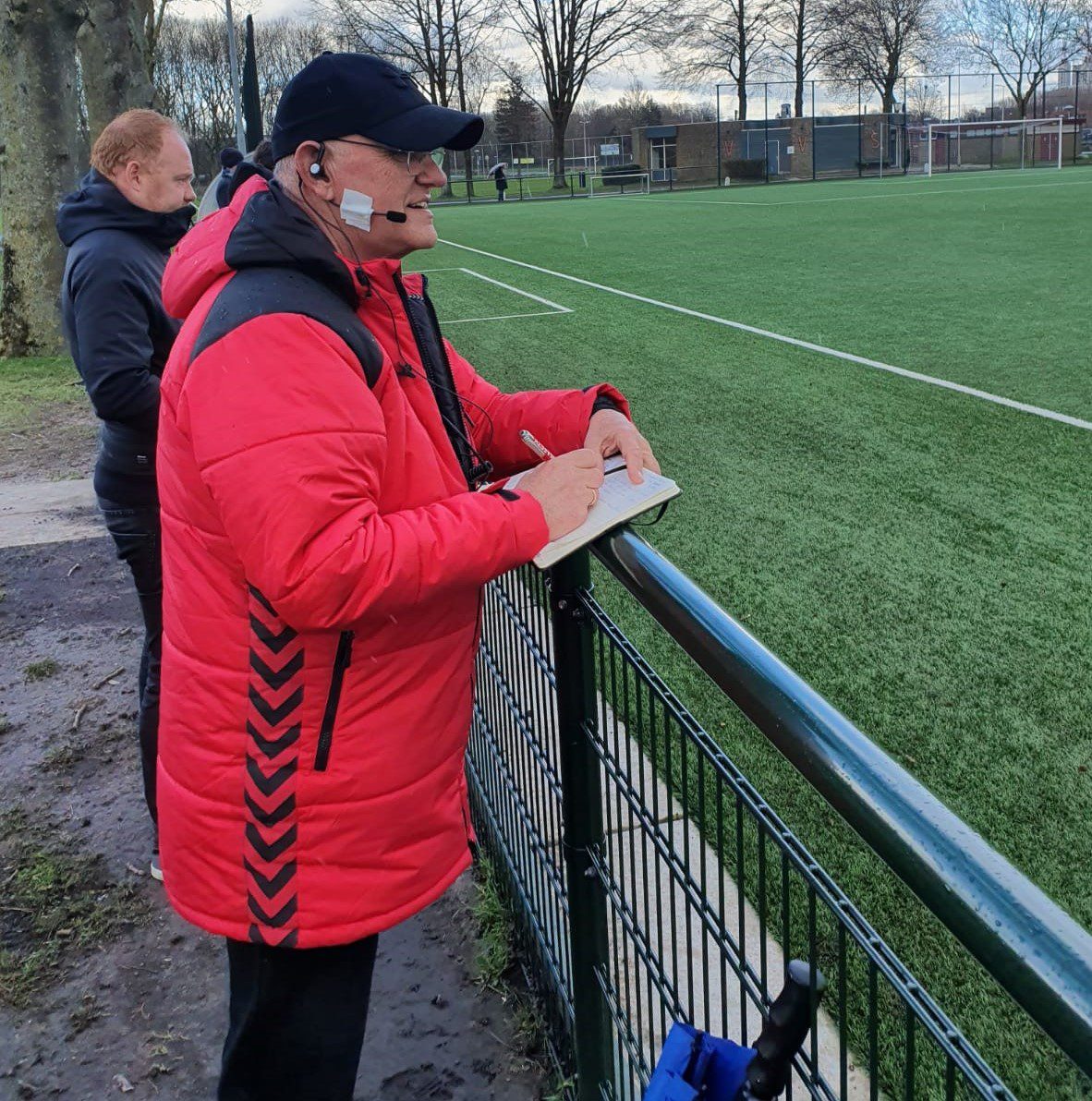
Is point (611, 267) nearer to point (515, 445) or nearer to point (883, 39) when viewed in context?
point (515, 445)

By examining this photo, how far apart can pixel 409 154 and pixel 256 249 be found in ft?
1.06

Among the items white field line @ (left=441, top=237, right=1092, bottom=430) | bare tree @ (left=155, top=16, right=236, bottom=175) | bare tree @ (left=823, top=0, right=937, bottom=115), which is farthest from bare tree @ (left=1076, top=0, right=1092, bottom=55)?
white field line @ (left=441, top=237, right=1092, bottom=430)

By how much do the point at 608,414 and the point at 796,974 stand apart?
128 centimetres

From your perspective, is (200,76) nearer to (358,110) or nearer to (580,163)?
(580,163)

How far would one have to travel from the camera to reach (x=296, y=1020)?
6.63 ft

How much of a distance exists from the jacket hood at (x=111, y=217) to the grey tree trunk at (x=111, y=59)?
1001 centimetres

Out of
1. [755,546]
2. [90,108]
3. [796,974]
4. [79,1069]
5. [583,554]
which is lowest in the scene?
[79,1069]

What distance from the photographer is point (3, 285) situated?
1295cm

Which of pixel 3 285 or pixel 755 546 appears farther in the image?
pixel 3 285

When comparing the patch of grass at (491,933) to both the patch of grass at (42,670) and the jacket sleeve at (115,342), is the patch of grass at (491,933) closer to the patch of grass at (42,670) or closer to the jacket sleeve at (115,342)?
the jacket sleeve at (115,342)

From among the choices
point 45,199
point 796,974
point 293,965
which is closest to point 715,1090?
point 796,974

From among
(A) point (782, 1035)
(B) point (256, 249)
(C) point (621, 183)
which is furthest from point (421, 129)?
(C) point (621, 183)

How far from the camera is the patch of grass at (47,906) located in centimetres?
305

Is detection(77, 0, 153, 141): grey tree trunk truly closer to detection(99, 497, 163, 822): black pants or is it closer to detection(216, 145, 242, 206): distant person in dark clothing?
detection(99, 497, 163, 822): black pants
